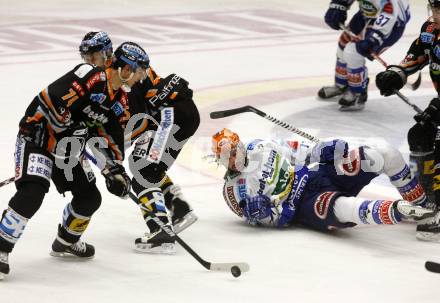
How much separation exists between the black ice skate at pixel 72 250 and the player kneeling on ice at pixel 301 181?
1041 mm

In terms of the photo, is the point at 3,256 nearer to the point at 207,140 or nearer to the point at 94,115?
the point at 94,115

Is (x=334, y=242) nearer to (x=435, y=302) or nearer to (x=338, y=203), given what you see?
(x=338, y=203)

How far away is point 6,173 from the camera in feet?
28.6

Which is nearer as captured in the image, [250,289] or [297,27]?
[250,289]

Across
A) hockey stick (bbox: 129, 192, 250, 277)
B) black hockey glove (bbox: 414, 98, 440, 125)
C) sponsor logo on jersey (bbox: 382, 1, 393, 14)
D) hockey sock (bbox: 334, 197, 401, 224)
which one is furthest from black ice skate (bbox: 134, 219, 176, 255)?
sponsor logo on jersey (bbox: 382, 1, 393, 14)

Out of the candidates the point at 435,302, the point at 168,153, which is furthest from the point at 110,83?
the point at 435,302

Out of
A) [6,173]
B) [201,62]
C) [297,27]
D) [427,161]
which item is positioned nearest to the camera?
[427,161]

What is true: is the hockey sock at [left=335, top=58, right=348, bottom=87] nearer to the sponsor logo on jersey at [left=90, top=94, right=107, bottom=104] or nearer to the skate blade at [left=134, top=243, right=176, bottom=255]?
the skate blade at [left=134, top=243, right=176, bottom=255]

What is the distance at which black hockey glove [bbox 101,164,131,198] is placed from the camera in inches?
254

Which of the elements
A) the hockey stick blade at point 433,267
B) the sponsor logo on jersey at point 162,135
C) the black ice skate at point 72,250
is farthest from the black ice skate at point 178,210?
the hockey stick blade at point 433,267

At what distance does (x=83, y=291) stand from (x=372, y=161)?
6.92 ft

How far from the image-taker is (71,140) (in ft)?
21.0

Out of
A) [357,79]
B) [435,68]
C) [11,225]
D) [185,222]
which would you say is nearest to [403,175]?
[435,68]

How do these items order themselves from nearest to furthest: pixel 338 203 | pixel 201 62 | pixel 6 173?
pixel 338 203
pixel 6 173
pixel 201 62
